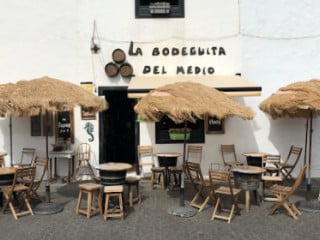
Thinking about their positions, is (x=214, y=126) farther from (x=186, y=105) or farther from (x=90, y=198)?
(x=90, y=198)

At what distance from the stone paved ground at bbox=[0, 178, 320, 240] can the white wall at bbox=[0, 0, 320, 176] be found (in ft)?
12.2

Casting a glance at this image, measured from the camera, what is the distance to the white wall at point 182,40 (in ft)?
38.1

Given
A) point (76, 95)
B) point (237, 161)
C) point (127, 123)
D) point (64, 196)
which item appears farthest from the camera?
point (127, 123)

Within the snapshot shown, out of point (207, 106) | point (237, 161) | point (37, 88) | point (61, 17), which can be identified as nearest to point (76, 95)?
point (37, 88)

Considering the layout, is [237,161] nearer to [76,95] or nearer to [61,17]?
[76,95]

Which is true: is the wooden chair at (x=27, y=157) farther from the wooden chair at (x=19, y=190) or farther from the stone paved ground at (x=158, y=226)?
the stone paved ground at (x=158, y=226)

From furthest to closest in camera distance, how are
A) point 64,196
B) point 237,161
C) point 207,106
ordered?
point 237,161 < point 64,196 < point 207,106

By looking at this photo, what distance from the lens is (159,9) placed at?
1169cm

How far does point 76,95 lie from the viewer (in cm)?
816

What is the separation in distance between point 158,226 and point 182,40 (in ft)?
21.3

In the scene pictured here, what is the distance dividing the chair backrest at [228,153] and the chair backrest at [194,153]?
0.70m

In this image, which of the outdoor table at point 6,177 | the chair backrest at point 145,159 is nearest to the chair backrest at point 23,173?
the outdoor table at point 6,177

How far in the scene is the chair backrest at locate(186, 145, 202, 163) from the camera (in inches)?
460

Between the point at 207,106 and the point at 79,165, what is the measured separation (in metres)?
5.41
